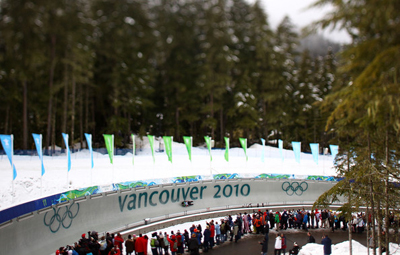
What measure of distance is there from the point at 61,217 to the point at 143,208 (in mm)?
5106

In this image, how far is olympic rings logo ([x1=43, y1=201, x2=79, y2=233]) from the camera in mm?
12703

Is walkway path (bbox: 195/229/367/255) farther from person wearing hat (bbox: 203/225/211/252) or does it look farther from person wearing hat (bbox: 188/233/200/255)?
person wearing hat (bbox: 188/233/200/255)

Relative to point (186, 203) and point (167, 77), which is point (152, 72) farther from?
point (186, 203)

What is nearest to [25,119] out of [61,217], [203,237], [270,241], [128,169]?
[128,169]

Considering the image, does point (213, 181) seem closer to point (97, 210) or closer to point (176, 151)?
point (97, 210)

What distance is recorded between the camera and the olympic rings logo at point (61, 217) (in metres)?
12.7

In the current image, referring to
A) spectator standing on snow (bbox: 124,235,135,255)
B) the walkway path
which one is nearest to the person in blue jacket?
the walkway path

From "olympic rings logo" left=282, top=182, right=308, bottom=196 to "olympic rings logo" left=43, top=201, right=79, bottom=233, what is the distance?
15005 millimetres

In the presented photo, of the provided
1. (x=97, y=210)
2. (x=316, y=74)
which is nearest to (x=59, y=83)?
(x=97, y=210)

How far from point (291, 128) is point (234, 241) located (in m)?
29.2

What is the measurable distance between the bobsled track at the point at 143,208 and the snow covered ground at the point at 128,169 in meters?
0.97

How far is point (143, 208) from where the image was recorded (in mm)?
17531

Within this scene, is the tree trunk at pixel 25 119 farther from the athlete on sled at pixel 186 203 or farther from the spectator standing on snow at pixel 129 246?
the spectator standing on snow at pixel 129 246

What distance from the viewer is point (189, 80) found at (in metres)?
37.9
